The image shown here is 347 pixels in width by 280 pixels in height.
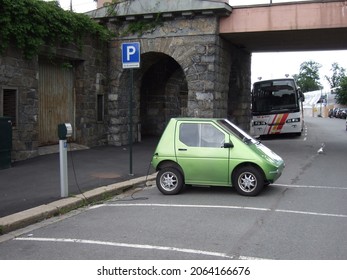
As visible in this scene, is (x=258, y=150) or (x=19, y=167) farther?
(x=19, y=167)

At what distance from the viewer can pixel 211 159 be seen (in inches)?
342

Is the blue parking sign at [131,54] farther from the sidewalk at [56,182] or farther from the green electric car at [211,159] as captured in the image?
the sidewalk at [56,182]

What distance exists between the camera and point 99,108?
57.0 ft

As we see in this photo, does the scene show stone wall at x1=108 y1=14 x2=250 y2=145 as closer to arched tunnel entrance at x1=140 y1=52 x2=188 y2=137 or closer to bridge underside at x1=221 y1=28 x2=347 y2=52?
bridge underside at x1=221 y1=28 x2=347 y2=52

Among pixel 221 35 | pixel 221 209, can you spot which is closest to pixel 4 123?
pixel 221 209

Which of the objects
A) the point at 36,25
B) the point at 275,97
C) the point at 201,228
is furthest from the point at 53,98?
the point at 275,97

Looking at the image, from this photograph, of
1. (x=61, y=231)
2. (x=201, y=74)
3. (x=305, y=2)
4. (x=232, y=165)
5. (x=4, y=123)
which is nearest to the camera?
(x=61, y=231)

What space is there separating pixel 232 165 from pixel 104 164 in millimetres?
4984

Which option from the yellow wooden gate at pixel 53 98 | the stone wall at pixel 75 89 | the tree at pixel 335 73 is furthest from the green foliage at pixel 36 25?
the tree at pixel 335 73

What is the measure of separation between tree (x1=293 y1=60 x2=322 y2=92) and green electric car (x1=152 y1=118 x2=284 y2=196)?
12616cm

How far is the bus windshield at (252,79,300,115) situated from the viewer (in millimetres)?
22766

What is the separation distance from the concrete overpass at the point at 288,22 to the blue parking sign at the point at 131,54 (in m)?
6.46

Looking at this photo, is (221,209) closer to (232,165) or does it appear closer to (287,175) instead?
(232,165)

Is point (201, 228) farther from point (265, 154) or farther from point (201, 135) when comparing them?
point (265, 154)
